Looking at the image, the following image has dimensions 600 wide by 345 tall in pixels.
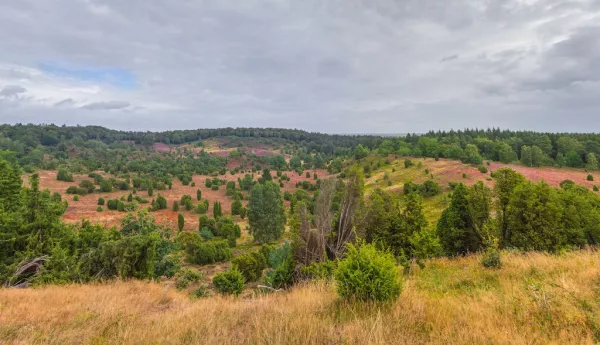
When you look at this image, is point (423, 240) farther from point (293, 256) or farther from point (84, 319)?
point (84, 319)

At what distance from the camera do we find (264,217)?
46.8 metres

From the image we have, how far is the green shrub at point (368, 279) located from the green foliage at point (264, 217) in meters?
41.3

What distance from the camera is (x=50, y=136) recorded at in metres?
140

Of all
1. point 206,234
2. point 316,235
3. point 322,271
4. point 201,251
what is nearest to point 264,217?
point 206,234

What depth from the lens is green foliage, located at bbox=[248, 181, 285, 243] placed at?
4678 centimetres

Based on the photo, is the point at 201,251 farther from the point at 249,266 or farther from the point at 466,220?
the point at 466,220

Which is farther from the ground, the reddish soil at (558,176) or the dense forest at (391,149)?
the dense forest at (391,149)

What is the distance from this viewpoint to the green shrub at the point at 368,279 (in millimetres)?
5902

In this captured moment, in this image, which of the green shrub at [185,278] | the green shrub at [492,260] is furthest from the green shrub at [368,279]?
the green shrub at [185,278]

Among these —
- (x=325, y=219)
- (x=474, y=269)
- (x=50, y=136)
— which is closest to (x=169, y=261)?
(x=325, y=219)

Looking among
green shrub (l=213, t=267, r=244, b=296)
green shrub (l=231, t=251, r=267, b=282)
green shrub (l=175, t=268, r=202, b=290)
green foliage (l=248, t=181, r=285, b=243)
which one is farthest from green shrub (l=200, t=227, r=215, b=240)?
green shrub (l=213, t=267, r=244, b=296)

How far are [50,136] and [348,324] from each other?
181994mm

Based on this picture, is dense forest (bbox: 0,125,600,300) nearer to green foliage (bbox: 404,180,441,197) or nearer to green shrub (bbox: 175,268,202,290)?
green shrub (bbox: 175,268,202,290)

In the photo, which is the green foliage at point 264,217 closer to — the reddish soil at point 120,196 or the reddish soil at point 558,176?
the reddish soil at point 120,196
